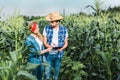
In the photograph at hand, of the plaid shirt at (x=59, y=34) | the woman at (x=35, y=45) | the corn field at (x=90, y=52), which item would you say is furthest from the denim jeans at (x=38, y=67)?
the plaid shirt at (x=59, y=34)

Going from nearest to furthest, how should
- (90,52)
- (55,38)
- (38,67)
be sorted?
(38,67)
(55,38)
(90,52)

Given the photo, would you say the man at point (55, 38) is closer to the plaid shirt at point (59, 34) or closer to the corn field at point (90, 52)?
the plaid shirt at point (59, 34)

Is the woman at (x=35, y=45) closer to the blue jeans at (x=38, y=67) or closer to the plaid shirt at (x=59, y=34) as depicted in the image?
the blue jeans at (x=38, y=67)

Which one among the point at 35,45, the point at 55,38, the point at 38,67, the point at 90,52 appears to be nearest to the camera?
the point at 35,45

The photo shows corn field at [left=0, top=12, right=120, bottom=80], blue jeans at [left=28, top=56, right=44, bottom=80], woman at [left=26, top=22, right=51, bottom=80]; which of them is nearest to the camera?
woman at [left=26, top=22, right=51, bottom=80]

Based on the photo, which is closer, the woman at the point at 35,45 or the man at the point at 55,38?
the woman at the point at 35,45

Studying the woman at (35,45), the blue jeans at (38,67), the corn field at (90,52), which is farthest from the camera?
the corn field at (90,52)

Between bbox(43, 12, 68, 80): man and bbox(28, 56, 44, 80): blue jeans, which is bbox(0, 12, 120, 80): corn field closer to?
bbox(28, 56, 44, 80): blue jeans

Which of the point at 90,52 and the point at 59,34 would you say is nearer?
the point at 59,34

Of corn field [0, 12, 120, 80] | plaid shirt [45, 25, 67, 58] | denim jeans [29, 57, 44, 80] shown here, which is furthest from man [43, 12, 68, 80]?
corn field [0, 12, 120, 80]

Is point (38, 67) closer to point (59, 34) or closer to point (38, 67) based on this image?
point (38, 67)

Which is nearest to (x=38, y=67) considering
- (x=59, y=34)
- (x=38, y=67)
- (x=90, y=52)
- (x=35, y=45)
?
(x=38, y=67)

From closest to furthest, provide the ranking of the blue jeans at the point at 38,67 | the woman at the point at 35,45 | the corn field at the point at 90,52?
the woman at the point at 35,45 < the blue jeans at the point at 38,67 < the corn field at the point at 90,52

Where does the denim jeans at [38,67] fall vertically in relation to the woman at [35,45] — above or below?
below
